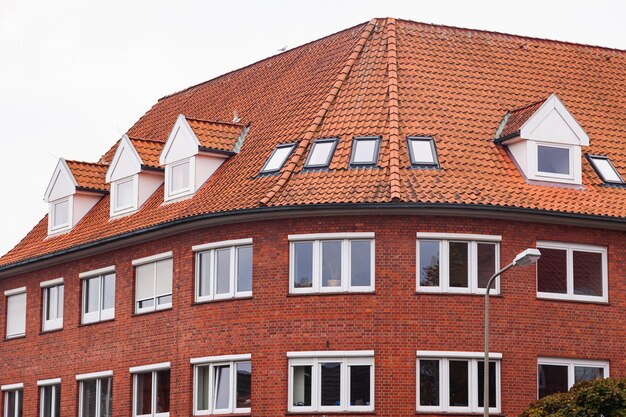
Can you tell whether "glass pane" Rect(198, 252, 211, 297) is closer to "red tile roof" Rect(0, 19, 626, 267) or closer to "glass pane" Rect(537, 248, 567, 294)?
"red tile roof" Rect(0, 19, 626, 267)

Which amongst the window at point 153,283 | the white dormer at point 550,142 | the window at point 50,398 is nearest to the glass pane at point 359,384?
the window at point 153,283

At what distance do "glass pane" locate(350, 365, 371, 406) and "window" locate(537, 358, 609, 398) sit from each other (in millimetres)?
4480

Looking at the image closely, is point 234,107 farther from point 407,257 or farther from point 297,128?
point 407,257

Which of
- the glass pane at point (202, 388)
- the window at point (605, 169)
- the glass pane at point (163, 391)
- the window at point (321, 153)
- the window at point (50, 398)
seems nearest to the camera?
the window at point (321, 153)

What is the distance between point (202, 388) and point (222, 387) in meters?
0.75

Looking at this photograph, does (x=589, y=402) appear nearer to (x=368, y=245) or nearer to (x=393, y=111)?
(x=368, y=245)

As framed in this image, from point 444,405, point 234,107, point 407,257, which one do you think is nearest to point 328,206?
point 407,257

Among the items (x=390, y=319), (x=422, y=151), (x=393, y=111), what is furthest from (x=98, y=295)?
(x=422, y=151)

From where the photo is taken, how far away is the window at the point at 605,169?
4559 centimetres

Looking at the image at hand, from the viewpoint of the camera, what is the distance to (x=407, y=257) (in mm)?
42781

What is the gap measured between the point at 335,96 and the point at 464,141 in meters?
3.94

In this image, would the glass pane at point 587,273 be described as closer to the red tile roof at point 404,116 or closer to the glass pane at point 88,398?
the red tile roof at point 404,116

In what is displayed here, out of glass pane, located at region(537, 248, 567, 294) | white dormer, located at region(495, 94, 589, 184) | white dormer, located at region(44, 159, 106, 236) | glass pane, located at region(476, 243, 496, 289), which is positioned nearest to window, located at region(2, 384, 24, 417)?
white dormer, located at region(44, 159, 106, 236)

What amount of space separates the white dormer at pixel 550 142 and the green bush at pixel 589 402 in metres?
8.00
